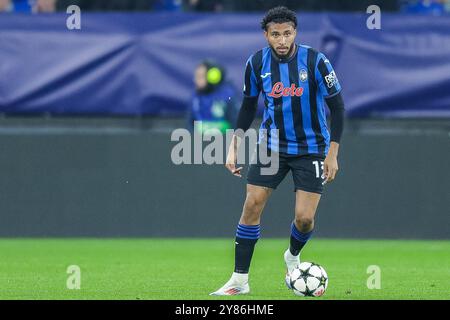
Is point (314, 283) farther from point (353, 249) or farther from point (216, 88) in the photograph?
point (216, 88)

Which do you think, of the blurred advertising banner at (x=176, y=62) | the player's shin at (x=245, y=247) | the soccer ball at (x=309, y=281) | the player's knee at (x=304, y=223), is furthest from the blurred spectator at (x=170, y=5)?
the soccer ball at (x=309, y=281)

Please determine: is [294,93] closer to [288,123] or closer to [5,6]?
[288,123]

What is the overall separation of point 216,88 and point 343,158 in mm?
1769

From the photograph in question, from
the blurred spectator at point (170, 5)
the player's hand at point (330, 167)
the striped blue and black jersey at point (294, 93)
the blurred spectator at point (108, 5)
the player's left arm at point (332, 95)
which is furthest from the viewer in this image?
the blurred spectator at point (170, 5)

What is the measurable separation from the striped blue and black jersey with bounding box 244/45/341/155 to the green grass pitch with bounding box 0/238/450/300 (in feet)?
3.78

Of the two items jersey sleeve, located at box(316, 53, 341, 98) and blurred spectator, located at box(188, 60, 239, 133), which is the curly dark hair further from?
blurred spectator, located at box(188, 60, 239, 133)

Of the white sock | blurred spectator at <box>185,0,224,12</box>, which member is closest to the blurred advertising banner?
blurred spectator at <box>185,0,224,12</box>

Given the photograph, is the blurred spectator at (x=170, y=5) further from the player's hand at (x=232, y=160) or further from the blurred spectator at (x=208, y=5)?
the player's hand at (x=232, y=160)

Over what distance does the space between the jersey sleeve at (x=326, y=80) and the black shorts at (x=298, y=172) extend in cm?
50

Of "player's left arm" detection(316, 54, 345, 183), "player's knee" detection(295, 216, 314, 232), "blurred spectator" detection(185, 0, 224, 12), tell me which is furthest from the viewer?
"blurred spectator" detection(185, 0, 224, 12)

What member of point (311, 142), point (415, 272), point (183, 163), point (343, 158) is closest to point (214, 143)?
point (183, 163)

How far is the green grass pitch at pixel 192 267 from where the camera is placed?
9.09 metres

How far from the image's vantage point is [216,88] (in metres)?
14.7

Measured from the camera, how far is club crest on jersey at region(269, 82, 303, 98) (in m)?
8.97
